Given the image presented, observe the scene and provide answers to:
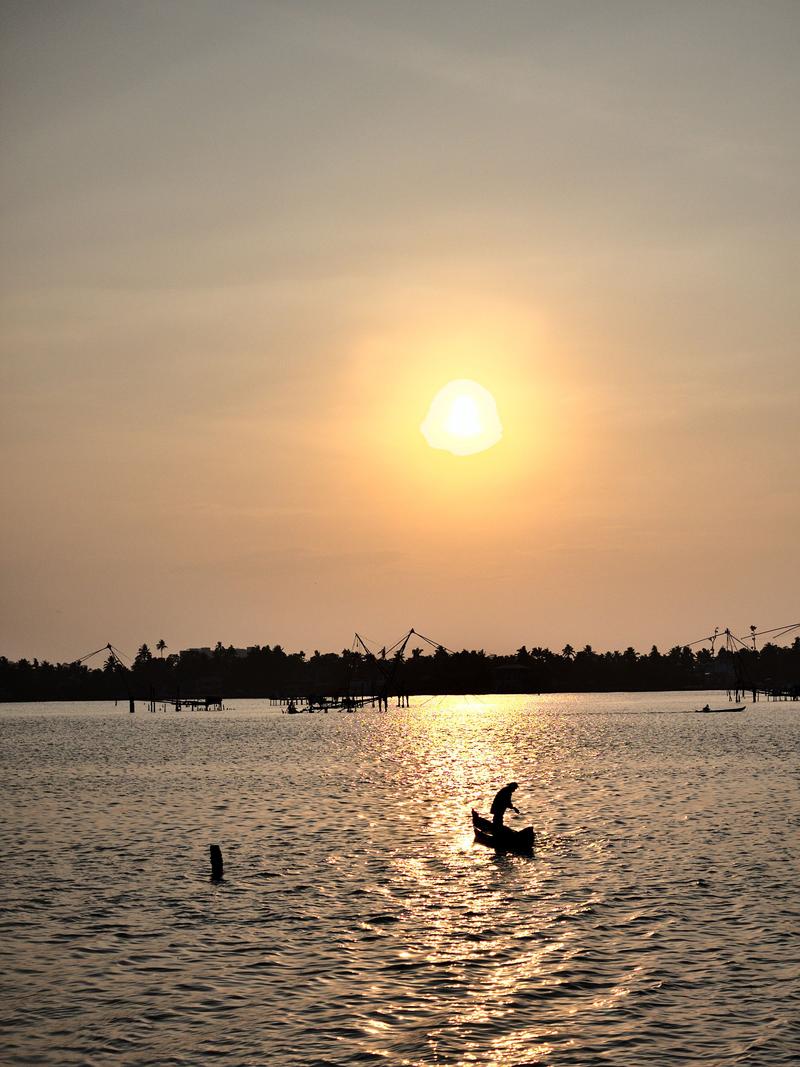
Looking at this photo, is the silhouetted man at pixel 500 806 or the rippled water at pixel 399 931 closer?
the rippled water at pixel 399 931

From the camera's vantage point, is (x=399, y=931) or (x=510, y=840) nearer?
(x=399, y=931)

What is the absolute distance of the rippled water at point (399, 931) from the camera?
78.1ft

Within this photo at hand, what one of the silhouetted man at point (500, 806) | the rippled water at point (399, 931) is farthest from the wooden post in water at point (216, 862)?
the silhouetted man at point (500, 806)

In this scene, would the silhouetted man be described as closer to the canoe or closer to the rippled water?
the canoe

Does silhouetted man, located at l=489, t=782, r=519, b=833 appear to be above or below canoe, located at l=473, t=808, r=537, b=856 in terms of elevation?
above

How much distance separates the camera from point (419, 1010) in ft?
83.5

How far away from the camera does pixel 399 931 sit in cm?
3328

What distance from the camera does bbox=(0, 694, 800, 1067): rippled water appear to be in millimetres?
23797

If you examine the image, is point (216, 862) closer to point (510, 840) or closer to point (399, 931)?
point (399, 931)

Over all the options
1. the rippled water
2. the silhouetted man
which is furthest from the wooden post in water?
the silhouetted man

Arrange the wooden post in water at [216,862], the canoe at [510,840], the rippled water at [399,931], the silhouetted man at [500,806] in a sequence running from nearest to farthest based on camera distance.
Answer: the rippled water at [399,931] → the wooden post in water at [216,862] → the canoe at [510,840] → the silhouetted man at [500,806]

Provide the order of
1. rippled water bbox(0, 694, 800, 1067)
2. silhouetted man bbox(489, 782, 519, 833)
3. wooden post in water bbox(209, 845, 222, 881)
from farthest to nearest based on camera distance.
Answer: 1. silhouetted man bbox(489, 782, 519, 833)
2. wooden post in water bbox(209, 845, 222, 881)
3. rippled water bbox(0, 694, 800, 1067)

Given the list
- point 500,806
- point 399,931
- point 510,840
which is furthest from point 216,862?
point 500,806

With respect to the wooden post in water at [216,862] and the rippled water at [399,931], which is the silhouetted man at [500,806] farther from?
the wooden post in water at [216,862]
